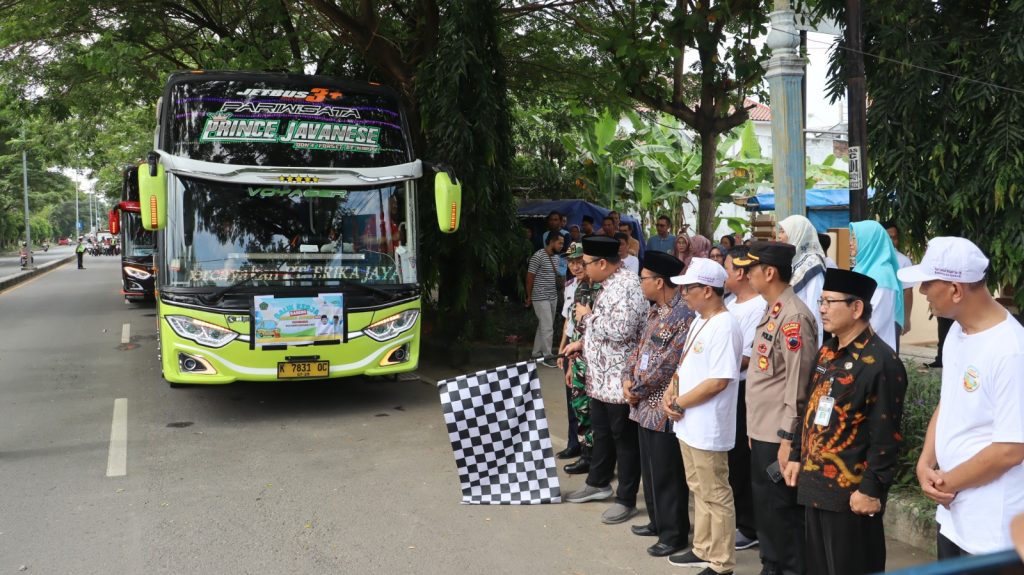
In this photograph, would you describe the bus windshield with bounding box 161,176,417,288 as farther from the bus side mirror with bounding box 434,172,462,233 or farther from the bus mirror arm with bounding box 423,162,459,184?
the bus side mirror with bounding box 434,172,462,233

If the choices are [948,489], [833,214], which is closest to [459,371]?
[948,489]

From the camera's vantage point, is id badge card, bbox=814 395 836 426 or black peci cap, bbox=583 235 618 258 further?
black peci cap, bbox=583 235 618 258

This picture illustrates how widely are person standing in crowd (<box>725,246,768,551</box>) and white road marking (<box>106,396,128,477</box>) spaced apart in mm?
4549

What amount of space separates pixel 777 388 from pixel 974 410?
1.29 meters

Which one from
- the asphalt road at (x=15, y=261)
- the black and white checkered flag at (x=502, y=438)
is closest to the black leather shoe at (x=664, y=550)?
the black and white checkered flag at (x=502, y=438)

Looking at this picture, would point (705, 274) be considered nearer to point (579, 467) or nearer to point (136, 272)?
point (579, 467)

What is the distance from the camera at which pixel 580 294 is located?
6199mm

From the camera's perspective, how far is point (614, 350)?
17.5 feet

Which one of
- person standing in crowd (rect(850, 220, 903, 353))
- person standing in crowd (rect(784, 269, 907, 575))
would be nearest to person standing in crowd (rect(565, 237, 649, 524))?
person standing in crowd (rect(850, 220, 903, 353))

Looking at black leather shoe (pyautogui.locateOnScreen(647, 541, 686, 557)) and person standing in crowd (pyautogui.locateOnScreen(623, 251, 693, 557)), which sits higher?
person standing in crowd (pyautogui.locateOnScreen(623, 251, 693, 557))

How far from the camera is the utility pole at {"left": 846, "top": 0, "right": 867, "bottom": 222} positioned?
270 inches

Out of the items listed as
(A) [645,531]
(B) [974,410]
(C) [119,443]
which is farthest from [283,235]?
(B) [974,410]

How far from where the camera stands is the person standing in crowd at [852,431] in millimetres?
3350

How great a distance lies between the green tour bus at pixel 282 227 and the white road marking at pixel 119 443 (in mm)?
638
